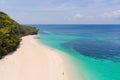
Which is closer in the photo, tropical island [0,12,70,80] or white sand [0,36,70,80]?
white sand [0,36,70,80]

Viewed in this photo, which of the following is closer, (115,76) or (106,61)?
(115,76)

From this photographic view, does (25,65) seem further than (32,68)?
Yes

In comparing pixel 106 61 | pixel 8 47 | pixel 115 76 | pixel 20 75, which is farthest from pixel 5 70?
pixel 106 61

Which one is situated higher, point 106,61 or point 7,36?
point 7,36

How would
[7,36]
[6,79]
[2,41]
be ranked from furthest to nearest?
[7,36] → [2,41] → [6,79]

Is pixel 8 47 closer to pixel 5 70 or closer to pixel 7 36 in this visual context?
pixel 7 36

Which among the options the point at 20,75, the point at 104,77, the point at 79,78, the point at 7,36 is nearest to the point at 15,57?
the point at 7,36

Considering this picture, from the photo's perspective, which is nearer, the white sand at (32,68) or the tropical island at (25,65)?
the white sand at (32,68)

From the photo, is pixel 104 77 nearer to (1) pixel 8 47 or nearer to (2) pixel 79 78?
(2) pixel 79 78

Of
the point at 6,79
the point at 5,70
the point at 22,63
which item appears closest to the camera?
the point at 6,79
